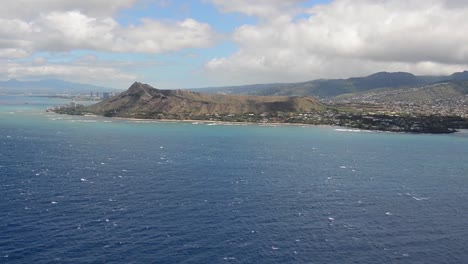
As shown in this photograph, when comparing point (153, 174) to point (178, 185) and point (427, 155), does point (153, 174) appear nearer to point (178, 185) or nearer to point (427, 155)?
point (178, 185)

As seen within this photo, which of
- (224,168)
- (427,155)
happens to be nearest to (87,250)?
(224,168)

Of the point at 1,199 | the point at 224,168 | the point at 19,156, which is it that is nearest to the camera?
the point at 1,199

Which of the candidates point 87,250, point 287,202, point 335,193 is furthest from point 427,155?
point 87,250

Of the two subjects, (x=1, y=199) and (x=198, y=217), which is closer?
(x=198, y=217)

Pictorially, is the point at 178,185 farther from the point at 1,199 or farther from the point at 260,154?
the point at 260,154

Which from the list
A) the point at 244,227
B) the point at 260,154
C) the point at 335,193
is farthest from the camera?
the point at 260,154

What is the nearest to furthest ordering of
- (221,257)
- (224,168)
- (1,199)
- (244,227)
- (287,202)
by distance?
(221,257) → (244,227) → (1,199) → (287,202) → (224,168)
